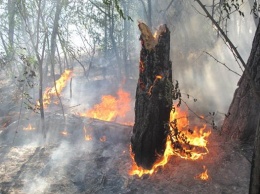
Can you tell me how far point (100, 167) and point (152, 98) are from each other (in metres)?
2.83

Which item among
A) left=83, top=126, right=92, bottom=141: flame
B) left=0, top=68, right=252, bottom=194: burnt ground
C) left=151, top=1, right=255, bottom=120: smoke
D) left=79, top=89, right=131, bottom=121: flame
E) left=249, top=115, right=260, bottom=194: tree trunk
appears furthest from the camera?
left=151, top=1, right=255, bottom=120: smoke

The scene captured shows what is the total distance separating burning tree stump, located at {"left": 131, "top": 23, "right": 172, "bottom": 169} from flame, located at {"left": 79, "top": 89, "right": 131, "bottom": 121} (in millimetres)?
6468

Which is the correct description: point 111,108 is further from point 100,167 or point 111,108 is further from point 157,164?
point 157,164

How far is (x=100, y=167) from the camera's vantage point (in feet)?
27.7

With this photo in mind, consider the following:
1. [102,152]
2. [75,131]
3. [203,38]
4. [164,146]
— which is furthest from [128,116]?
[203,38]

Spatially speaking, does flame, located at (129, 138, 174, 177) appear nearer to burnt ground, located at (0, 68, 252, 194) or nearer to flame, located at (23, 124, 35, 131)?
burnt ground, located at (0, 68, 252, 194)

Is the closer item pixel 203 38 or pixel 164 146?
pixel 164 146

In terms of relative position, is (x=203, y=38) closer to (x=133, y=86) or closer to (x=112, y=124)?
(x=133, y=86)

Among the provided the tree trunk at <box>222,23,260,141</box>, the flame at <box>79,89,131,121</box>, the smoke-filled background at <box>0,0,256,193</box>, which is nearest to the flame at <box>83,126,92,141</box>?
the smoke-filled background at <box>0,0,256,193</box>

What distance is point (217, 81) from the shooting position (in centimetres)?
1909

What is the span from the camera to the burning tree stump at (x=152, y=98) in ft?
23.5

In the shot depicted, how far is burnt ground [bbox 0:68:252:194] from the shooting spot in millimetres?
7332

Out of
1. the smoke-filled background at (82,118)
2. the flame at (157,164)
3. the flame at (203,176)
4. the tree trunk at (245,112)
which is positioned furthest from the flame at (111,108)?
the flame at (203,176)

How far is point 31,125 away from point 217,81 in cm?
1309
